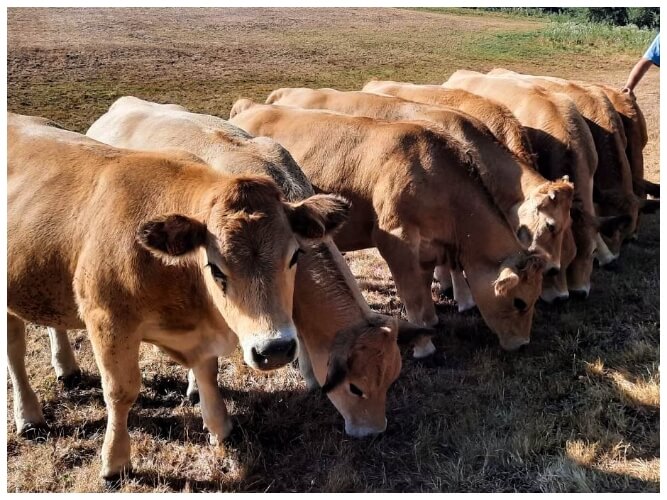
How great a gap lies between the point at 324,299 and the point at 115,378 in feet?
4.96

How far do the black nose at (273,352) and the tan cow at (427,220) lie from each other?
2.61 metres

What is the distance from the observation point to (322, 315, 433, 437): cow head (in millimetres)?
4492

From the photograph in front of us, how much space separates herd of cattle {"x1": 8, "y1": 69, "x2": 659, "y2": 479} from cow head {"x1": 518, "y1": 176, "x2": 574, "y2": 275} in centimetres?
2

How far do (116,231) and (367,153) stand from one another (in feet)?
10.2

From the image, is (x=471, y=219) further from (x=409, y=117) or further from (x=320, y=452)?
(x=320, y=452)

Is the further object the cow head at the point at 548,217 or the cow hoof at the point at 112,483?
the cow head at the point at 548,217

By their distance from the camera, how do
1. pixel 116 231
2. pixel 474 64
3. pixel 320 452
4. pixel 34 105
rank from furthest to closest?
1. pixel 474 64
2. pixel 34 105
3. pixel 320 452
4. pixel 116 231

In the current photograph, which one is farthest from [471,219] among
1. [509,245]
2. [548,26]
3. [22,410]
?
[548,26]

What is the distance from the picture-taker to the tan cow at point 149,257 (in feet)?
12.0

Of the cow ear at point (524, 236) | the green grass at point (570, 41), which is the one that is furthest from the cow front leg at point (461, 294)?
the green grass at point (570, 41)

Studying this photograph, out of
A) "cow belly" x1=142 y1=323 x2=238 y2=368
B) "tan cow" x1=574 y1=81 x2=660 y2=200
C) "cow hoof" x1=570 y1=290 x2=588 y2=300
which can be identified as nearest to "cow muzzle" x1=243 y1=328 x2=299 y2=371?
"cow belly" x1=142 y1=323 x2=238 y2=368

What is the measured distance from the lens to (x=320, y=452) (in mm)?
4871

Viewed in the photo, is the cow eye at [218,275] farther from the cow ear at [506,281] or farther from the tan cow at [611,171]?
the tan cow at [611,171]

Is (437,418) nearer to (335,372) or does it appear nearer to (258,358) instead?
(335,372)
